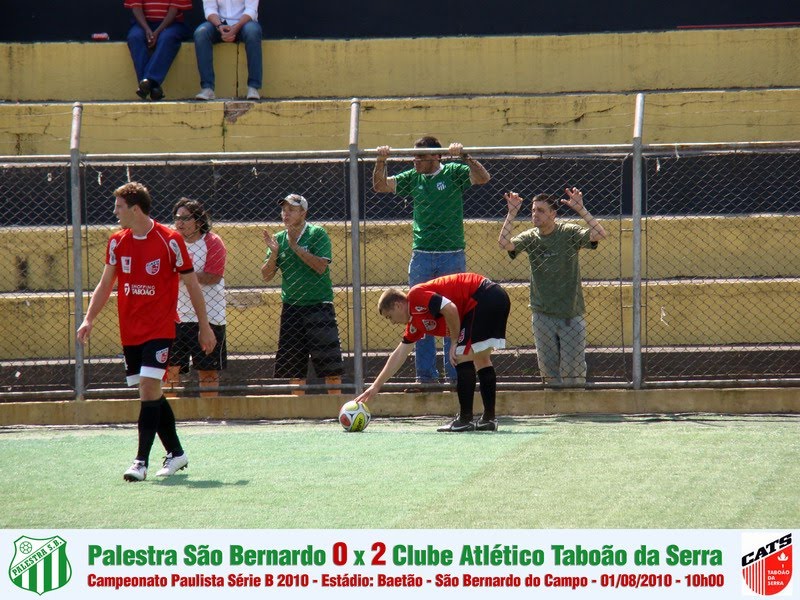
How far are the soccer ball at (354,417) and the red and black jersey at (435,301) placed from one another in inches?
29.0

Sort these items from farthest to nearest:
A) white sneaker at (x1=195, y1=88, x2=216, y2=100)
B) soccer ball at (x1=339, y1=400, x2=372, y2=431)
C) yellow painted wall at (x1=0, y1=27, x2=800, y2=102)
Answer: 1. yellow painted wall at (x1=0, y1=27, x2=800, y2=102)
2. white sneaker at (x1=195, y1=88, x2=216, y2=100)
3. soccer ball at (x1=339, y1=400, x2=372, y2=431)

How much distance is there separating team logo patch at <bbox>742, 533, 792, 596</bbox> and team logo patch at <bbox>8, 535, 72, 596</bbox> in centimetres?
273

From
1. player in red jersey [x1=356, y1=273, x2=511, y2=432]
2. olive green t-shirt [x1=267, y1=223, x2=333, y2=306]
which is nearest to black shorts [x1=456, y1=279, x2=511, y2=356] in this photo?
player in red jersey [x1=356, y1=273, x2=511, y2=432]

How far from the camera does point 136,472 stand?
689cm

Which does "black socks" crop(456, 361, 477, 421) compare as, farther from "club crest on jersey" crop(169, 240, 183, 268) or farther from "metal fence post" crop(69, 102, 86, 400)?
"metal fence post" crop(69, 102, 86, 400)

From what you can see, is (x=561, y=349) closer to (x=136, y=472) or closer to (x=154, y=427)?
(x=154, y=427)

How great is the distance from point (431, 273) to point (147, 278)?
10.1 ft

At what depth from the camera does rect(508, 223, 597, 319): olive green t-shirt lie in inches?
368

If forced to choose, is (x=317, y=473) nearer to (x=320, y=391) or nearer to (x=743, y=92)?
(x=320, y=391)

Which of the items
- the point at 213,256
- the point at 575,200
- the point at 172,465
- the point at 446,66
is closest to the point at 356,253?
the point at 213,256

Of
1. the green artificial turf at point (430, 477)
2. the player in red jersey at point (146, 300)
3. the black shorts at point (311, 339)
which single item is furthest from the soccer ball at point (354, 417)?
the player in red jersey at point (146, 300)

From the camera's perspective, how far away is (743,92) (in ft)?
38.2

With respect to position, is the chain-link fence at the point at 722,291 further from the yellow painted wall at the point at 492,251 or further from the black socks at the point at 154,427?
the black socks at the point at 154,427

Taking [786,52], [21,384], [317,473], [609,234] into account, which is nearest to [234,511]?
[317,473]
